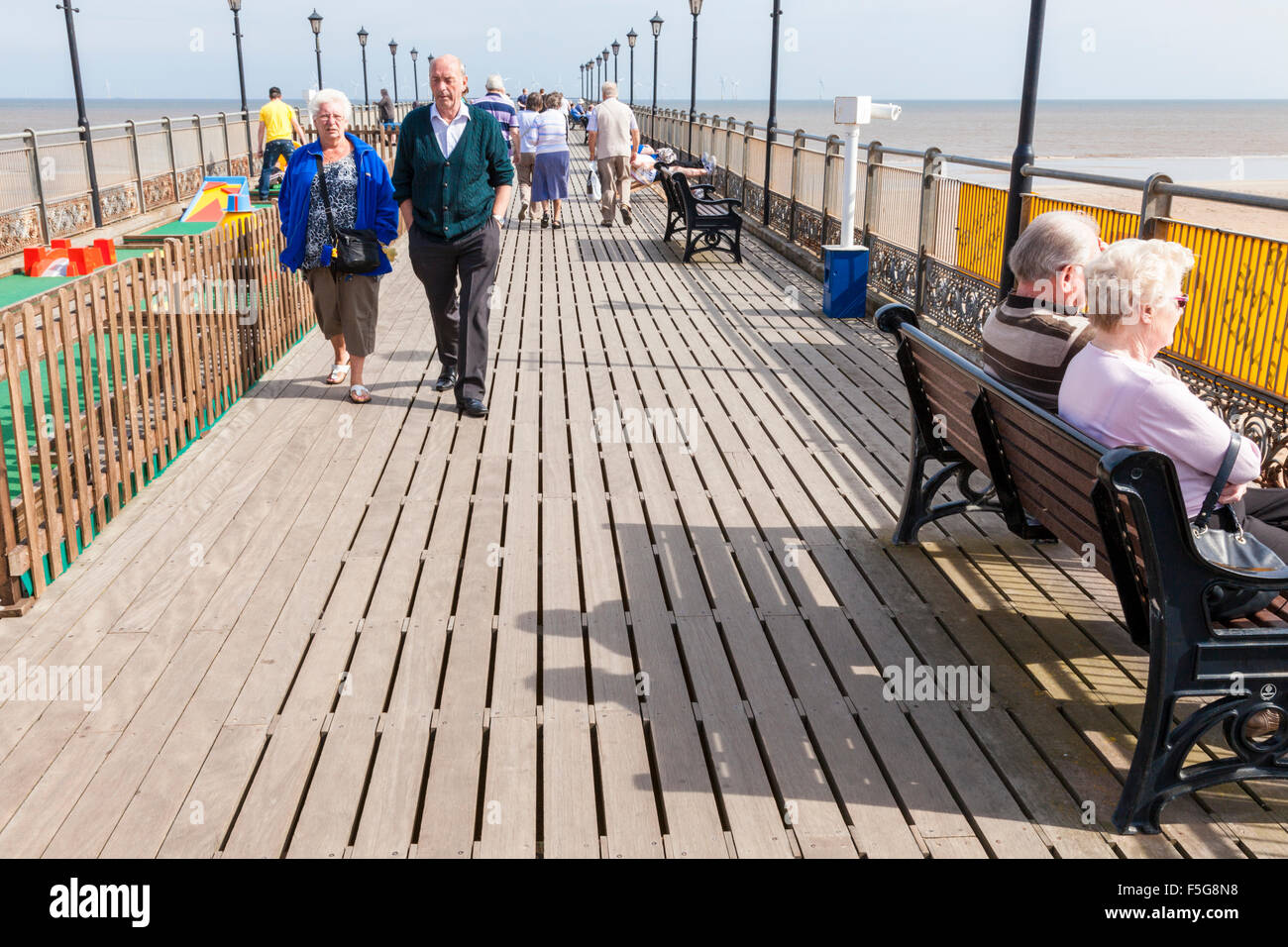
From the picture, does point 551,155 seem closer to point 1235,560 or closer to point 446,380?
point 446,380

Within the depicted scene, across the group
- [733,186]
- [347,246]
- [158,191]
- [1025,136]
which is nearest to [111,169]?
[158,191]

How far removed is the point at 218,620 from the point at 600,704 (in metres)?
1.51

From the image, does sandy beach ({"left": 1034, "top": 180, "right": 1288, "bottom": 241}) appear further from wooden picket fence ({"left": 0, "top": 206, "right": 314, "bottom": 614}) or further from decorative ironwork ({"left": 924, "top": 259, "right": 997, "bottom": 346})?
wooden picket fence ({"left": 0, "top": 206, "right": 314, "bottom": 614})

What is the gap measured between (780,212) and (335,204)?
9.13m

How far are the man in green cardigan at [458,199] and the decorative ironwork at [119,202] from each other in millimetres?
10736

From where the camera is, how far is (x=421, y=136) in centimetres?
641

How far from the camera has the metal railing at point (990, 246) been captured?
17.0 feet

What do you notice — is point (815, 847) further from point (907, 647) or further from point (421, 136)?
point (421, 136)

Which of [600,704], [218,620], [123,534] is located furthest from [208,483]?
[600,704]

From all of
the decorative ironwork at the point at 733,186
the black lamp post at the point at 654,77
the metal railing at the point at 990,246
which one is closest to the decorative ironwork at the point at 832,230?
the metal railing at the point at 990,246

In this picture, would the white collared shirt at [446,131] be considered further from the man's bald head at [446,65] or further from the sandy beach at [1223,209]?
the sandy beach at [1223,209]

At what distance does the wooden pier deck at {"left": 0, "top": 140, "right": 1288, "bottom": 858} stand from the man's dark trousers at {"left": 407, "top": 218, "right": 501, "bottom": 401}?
12.9 inches

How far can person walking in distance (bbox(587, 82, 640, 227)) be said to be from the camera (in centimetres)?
1537

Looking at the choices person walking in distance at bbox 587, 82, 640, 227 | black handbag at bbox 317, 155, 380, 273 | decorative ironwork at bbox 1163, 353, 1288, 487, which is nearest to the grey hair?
decorative ironwork at bbox 1163, 353, 1288, 487
